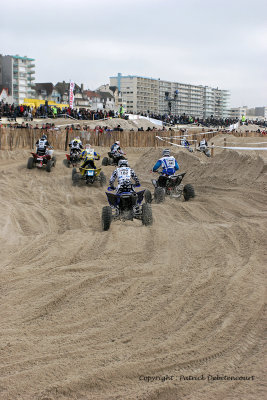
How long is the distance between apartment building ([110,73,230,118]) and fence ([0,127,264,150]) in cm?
10186

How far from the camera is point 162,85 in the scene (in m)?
151

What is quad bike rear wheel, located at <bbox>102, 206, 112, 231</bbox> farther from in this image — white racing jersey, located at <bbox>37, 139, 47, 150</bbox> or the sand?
white racing jersey, located at <bbox>37, 139, 47, 150</bbox>

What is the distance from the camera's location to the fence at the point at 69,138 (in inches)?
879

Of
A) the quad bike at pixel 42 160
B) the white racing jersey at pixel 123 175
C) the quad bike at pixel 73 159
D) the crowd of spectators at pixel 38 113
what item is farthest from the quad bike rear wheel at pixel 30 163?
the crowd of spectators at pixel 38 113

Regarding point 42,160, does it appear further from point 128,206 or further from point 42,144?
point 128,206

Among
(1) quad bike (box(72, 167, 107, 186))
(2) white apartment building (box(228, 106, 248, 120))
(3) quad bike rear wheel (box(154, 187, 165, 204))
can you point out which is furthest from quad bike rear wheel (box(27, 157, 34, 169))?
(2) white apartment building (box(228, 106, 248, 120))

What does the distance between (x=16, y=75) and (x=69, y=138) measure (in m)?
70.7

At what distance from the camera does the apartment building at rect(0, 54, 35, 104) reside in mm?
86625

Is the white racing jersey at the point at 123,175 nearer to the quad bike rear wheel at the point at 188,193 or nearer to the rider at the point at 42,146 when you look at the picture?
the quad bike rear wheel at the point at 188,193

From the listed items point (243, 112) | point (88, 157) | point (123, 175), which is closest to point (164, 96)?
point (243, 112)

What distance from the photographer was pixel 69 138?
969 inches

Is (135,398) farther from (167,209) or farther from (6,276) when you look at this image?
(167,209)

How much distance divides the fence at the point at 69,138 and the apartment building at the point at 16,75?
64.2 meters

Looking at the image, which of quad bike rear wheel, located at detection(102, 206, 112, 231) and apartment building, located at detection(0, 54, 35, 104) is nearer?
quad bike rear wheel, located at detection(102, 206, 112, 231)
